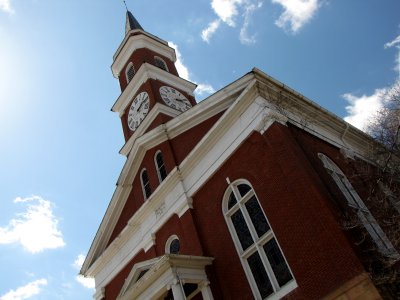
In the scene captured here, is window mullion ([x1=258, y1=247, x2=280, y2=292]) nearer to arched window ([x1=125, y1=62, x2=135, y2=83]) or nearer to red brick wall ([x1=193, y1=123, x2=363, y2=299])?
red brick wall ([x1=193, y1=123, x2=363, y2=299])

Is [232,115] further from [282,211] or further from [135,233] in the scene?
[135,233]

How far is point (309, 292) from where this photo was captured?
1082 centimetres

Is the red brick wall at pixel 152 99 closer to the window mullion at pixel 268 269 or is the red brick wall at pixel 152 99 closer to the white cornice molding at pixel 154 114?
the white cornice molding at pixel 154 114

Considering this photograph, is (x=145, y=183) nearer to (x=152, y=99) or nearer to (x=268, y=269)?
(x=152, y=99)

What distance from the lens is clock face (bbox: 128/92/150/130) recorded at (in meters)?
23.1

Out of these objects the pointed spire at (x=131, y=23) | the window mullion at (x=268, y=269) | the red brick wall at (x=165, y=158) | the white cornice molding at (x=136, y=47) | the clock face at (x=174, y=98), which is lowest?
the window mullion at (x=268, y=269)

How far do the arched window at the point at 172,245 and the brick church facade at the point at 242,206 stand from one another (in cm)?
4

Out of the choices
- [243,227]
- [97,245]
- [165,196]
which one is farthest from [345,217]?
[97,245]

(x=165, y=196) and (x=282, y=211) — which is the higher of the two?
(x=165, y=196)

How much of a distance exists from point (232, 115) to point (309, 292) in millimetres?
6444

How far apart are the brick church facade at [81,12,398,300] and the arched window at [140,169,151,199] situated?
0.06 meters

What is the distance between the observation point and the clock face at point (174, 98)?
2292 cm

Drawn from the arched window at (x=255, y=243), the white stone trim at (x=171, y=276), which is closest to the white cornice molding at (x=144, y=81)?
the arched window at (x=255, y=243)

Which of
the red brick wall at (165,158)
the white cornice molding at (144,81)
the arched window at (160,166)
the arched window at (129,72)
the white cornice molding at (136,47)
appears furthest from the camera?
the white cornice molding at (136,47)
